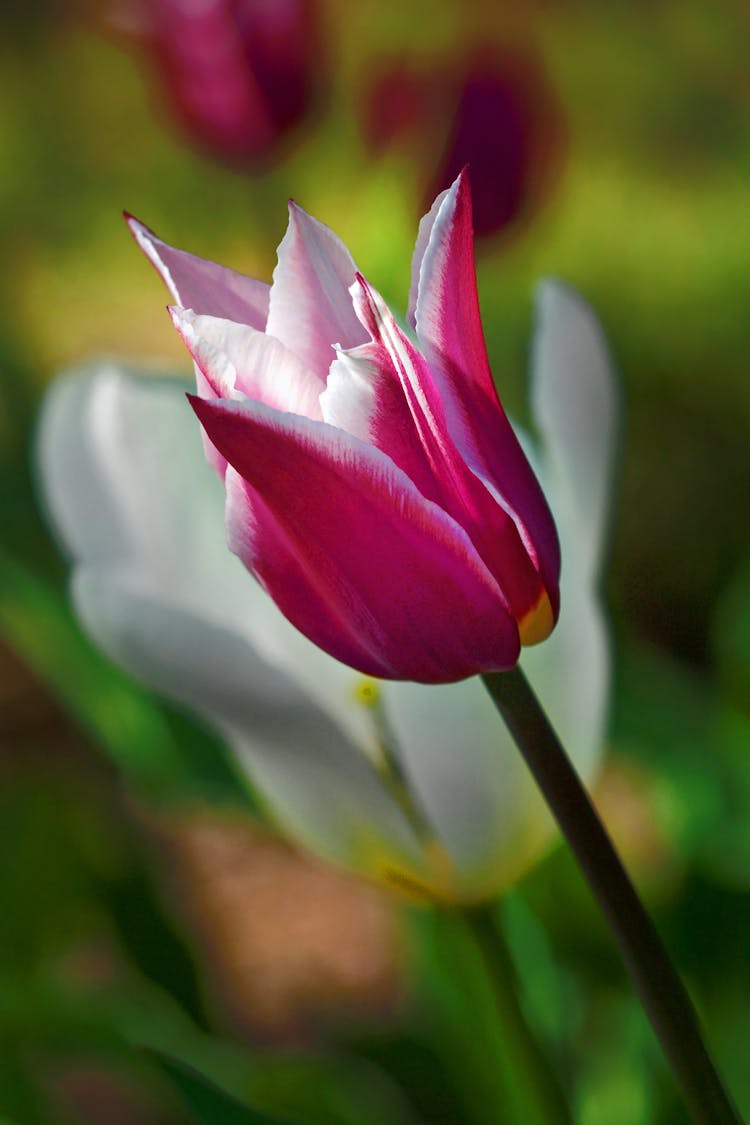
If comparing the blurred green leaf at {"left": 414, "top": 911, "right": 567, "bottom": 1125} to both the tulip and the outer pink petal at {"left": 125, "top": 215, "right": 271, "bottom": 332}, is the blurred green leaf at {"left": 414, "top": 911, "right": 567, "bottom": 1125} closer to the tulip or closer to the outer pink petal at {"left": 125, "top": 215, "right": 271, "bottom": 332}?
the tulip

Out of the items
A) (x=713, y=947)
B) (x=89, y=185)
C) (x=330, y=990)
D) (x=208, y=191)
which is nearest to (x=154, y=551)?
(x=713, y=947)

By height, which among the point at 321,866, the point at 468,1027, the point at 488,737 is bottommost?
the point at 321,866

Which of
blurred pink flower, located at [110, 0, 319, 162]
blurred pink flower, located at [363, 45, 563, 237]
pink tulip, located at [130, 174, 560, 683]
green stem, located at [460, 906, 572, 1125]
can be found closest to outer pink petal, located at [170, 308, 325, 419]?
pink tulip, located at [130, 174, 560, 683]

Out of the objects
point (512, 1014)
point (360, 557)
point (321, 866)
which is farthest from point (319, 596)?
point (321, 866)

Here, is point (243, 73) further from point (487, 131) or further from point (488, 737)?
point (488, 737)

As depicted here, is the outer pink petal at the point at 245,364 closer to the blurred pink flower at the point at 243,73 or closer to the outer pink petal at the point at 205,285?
the outer pink petal at the point at 205,285

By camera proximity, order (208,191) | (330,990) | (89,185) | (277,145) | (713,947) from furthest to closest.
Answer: (89,185) < (208,191) < (330,990) < (277,145) < (713,947)

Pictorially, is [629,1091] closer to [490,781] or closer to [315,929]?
[490,781]
